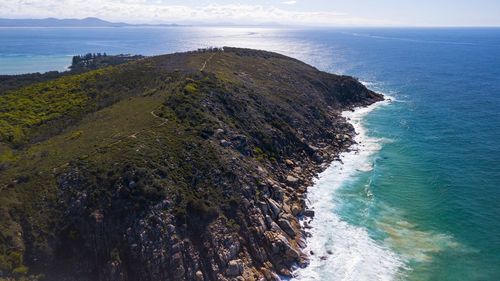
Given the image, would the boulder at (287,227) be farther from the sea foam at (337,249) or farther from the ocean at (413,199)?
the ocean at (413,199)

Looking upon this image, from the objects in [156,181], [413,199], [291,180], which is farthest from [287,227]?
[413,199]

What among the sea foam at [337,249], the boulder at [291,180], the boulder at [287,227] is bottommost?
the sea foam at [337,249]

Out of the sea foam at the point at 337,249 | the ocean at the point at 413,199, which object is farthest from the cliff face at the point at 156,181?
the ocean at the point at 413,199

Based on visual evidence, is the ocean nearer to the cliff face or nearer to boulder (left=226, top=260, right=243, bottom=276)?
the cliff face

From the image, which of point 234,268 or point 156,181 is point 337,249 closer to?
point 234,268

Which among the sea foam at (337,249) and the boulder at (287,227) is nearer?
the sea foam at (337,249)

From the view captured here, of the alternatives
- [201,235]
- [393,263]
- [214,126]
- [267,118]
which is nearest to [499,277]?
[393,263]
